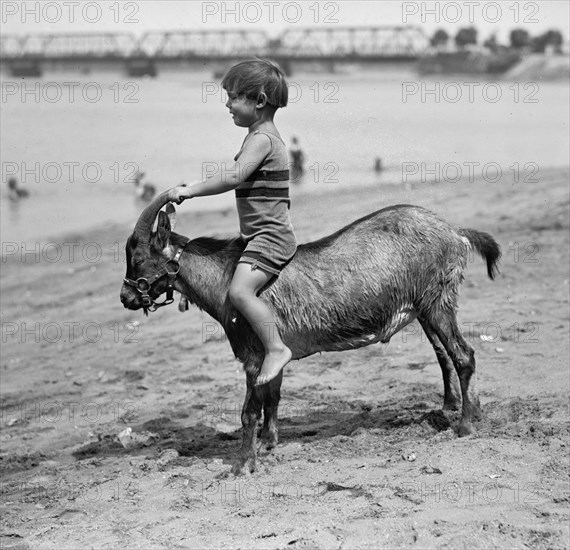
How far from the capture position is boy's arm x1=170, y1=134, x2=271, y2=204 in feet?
17.5

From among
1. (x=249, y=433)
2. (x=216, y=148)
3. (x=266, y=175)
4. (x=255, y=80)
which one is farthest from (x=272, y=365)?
(x=216, y=148)

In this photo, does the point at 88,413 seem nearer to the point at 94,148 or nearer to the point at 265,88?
the point at 265,88

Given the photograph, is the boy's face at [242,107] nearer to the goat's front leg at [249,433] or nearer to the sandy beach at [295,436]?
the goat's front leg at [249,433]

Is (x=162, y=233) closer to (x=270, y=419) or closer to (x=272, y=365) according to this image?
(x=272, y=365)

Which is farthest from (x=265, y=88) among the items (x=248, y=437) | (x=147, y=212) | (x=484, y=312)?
(x=484, y=312)

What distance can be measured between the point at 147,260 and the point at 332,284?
1.20 m

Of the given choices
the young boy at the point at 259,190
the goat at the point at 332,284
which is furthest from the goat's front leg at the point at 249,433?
the young boy at the point at 259,190

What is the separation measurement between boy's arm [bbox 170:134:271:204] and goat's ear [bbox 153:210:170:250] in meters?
0.28

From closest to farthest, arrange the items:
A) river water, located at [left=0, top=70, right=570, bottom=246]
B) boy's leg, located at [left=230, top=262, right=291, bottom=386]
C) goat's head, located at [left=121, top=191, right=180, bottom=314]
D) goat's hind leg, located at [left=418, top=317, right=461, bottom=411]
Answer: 1. boy's leg, located at [left=230, top=262, right=291, bottom=386]
2. goat's head, located at [left=121, top=191, right=180, bottom=314]
3. goat's hind leg, located at [left=418, top=317, right=461, bottom=411]
4. river water, located at [left=0, top=70, right=570, bottom=246]

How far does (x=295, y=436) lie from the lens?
6449 millimetres

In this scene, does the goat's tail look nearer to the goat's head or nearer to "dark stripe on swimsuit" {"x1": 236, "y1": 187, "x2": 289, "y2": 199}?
"dark stripe on swimsuit" {"x1": 236, "y1": 187, "x2": 289, "y2": 199}

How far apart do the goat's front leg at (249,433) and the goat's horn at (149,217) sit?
1.12 meters

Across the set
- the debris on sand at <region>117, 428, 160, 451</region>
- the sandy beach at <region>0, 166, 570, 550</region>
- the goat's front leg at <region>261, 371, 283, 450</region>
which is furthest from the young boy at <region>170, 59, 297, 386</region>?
the debris on sand at <region>117, 428, 160, 451</region>

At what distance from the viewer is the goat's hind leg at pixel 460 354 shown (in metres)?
6.09
